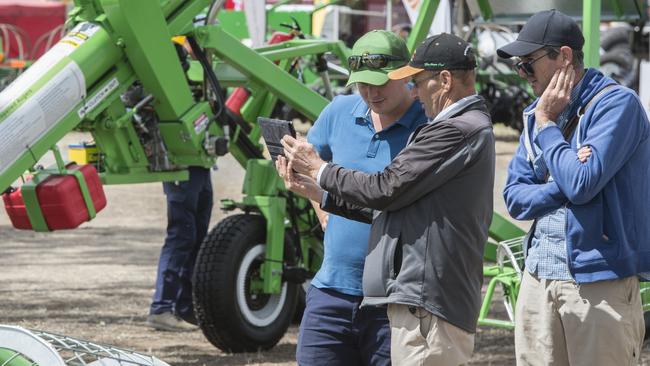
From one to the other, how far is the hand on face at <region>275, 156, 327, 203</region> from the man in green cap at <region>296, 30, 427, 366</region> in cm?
13

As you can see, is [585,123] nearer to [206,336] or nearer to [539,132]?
[539,132]

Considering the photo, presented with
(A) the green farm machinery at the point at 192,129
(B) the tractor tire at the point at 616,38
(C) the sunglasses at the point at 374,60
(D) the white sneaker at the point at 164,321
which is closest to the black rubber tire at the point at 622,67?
(B) the tractor tire at the point at 616,38

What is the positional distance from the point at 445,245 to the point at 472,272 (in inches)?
6.1

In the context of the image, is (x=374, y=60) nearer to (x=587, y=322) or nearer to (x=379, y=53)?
(x=379, y=53)

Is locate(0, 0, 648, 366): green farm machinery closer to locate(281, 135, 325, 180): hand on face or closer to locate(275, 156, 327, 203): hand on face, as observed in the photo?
locate(275, 156, 327, 203): hand on face

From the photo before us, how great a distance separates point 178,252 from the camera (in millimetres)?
7988

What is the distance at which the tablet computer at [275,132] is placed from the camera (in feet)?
13.3

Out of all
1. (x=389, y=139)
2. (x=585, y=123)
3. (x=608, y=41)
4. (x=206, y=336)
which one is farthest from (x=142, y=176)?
(x=608, y=41)

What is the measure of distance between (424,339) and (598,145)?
2.73 feet

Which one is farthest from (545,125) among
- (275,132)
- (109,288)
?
(109,288)

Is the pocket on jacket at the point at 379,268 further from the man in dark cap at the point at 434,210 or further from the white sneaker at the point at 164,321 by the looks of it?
the white sneaker at the point at 164,321

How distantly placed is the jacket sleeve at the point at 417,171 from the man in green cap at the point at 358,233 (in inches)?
14.1

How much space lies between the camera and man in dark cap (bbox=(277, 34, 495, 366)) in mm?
3727

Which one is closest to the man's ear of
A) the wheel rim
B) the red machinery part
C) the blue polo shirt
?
the blue polo shirt
